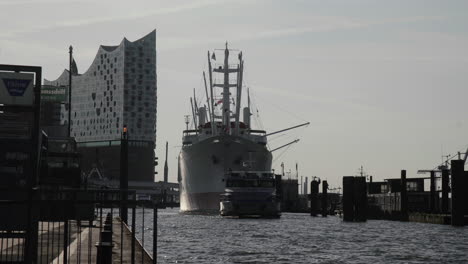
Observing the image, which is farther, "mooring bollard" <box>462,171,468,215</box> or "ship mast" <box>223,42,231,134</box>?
"ship mast" <box>223,42,231,134</box>

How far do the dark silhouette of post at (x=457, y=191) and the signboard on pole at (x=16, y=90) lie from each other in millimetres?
71790

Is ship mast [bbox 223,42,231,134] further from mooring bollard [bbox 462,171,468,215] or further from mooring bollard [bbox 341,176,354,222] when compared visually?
mooring bollard [bbox 462,171,468,215]

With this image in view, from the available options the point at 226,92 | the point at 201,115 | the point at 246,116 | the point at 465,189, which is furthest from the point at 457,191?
the point at 201,115

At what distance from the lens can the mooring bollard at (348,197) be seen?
4400 inches

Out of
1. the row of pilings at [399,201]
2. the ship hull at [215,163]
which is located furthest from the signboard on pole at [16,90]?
the ship hull at [215,163]

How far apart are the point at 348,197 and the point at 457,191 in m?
28.7

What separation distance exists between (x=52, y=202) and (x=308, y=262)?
2378 cm

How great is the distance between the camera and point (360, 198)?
368 ft

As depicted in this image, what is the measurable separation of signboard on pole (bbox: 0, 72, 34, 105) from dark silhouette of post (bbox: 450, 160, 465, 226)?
71.8m

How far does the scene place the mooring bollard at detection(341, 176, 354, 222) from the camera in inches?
4400

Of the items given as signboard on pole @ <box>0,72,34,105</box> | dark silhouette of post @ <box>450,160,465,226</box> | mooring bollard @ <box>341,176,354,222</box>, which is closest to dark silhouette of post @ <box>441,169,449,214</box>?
mooring bollard @ <box>341,176,354,222</box>

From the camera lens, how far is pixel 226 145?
12988cm

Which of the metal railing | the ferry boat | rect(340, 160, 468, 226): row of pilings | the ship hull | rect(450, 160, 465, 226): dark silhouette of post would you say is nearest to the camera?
the metal railing

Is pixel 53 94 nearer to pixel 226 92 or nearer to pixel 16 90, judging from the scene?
pixel 226 92
